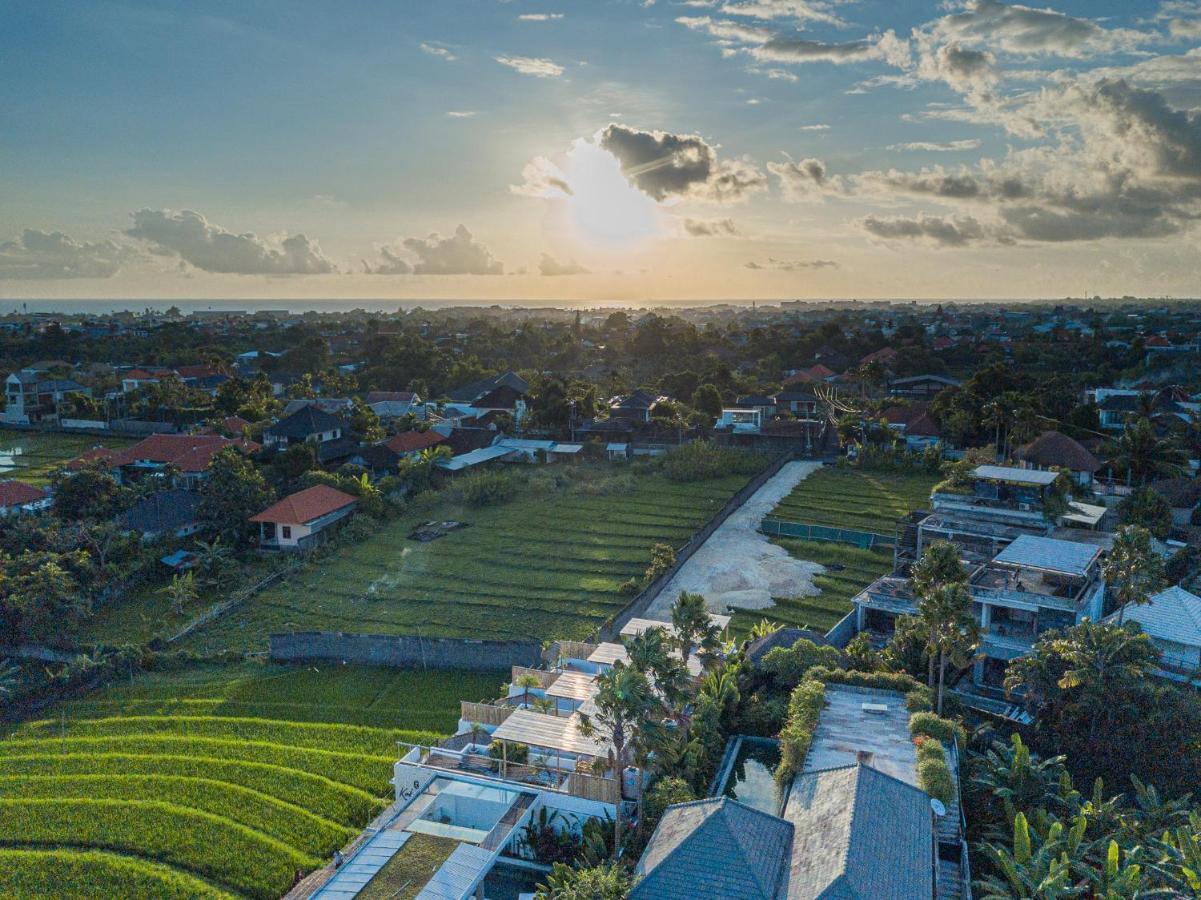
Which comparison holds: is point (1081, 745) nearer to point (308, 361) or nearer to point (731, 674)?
point (731, 674)

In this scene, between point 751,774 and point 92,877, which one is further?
point 751,774

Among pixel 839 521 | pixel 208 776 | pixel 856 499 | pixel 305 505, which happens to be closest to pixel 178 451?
pixel 305 505

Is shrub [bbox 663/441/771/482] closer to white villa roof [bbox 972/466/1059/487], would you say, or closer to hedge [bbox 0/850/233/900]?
white villa roof [bbox 972/466/1059/487]

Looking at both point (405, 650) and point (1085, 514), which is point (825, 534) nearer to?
point (1085, 514)

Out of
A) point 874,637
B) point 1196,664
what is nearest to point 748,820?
point 874,637

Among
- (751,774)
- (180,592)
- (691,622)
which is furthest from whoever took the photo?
(180,592)

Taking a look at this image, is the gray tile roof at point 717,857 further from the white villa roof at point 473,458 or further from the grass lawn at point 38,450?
the grass lawn at point 38,450
